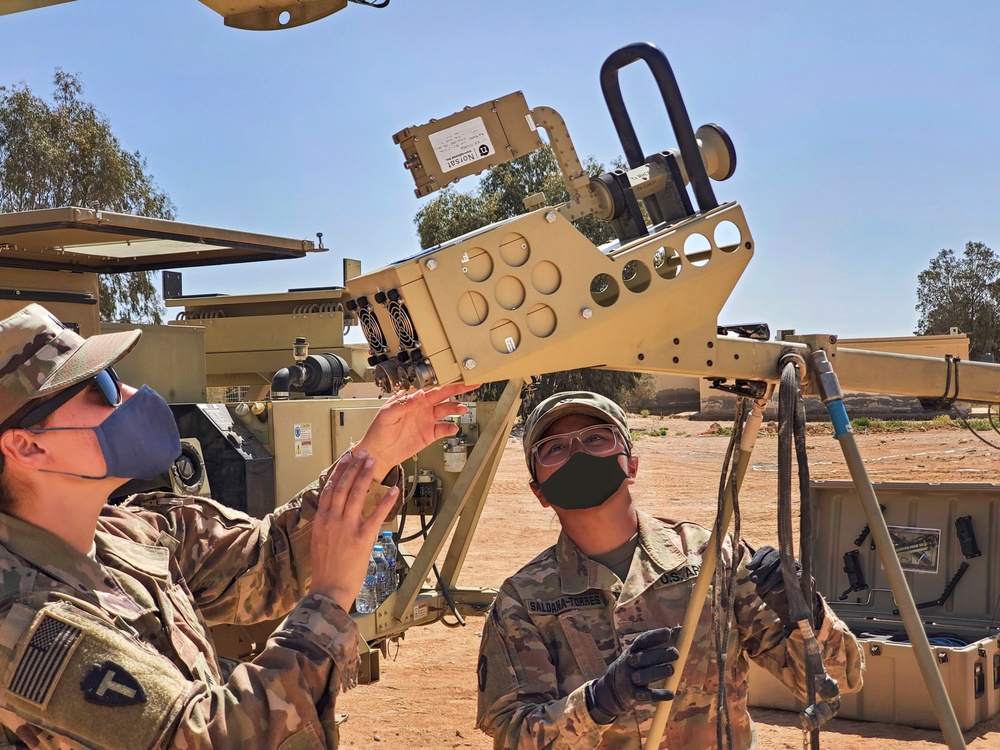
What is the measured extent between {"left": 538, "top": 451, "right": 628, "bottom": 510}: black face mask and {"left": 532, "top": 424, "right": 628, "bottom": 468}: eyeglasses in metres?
0.03

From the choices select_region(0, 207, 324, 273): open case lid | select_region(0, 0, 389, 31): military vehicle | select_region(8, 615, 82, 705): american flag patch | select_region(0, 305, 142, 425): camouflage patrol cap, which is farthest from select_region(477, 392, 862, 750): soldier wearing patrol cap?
select_region(0, 207, 324, 273): open case lid

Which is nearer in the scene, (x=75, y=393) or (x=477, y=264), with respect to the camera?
(x=75, y=393)

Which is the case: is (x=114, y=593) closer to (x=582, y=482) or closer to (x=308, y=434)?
(x=582, y=482)

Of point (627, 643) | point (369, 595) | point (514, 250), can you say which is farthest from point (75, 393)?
point (369, 595)

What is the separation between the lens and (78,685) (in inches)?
63.3

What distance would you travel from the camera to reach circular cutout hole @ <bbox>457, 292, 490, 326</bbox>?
6.42ft

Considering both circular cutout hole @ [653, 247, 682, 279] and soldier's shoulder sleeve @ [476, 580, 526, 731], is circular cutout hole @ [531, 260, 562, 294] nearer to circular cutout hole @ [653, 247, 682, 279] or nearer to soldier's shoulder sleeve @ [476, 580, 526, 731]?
circular cutout hole @ [653, 247, 682, 279]

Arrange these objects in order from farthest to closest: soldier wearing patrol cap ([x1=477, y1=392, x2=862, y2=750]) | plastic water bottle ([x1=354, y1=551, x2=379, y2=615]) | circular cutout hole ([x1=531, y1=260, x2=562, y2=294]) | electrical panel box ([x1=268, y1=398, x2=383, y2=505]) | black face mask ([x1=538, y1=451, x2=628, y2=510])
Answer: plastic water bottle ([x1=354, y1=551, x2=379, y2=615]), electrical panel box ([x1=268, y1=398, x2=383, y2=505]), black face mask ([x1=538, y1=451, x2=628, y2=510]), soldier wearing patrol cap ([x1=477, y1=392, x2=862, y2=750]), circular cutout hole ([x1=531, y1=260, x2=562, y2=294])

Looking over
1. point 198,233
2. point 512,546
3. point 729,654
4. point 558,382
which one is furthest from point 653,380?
point 729,654

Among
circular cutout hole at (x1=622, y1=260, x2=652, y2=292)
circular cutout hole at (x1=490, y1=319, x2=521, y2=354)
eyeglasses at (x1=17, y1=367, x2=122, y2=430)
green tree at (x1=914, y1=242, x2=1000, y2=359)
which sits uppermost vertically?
eyeglasses at (x1=17, y1=367, x2=122, y2=430)

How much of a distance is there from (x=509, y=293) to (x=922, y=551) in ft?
16.7

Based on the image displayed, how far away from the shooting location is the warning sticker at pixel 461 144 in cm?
218

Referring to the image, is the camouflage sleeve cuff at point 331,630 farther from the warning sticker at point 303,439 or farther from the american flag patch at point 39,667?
the warning sticker at point 303,439

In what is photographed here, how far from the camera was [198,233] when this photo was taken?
520 centimetres
